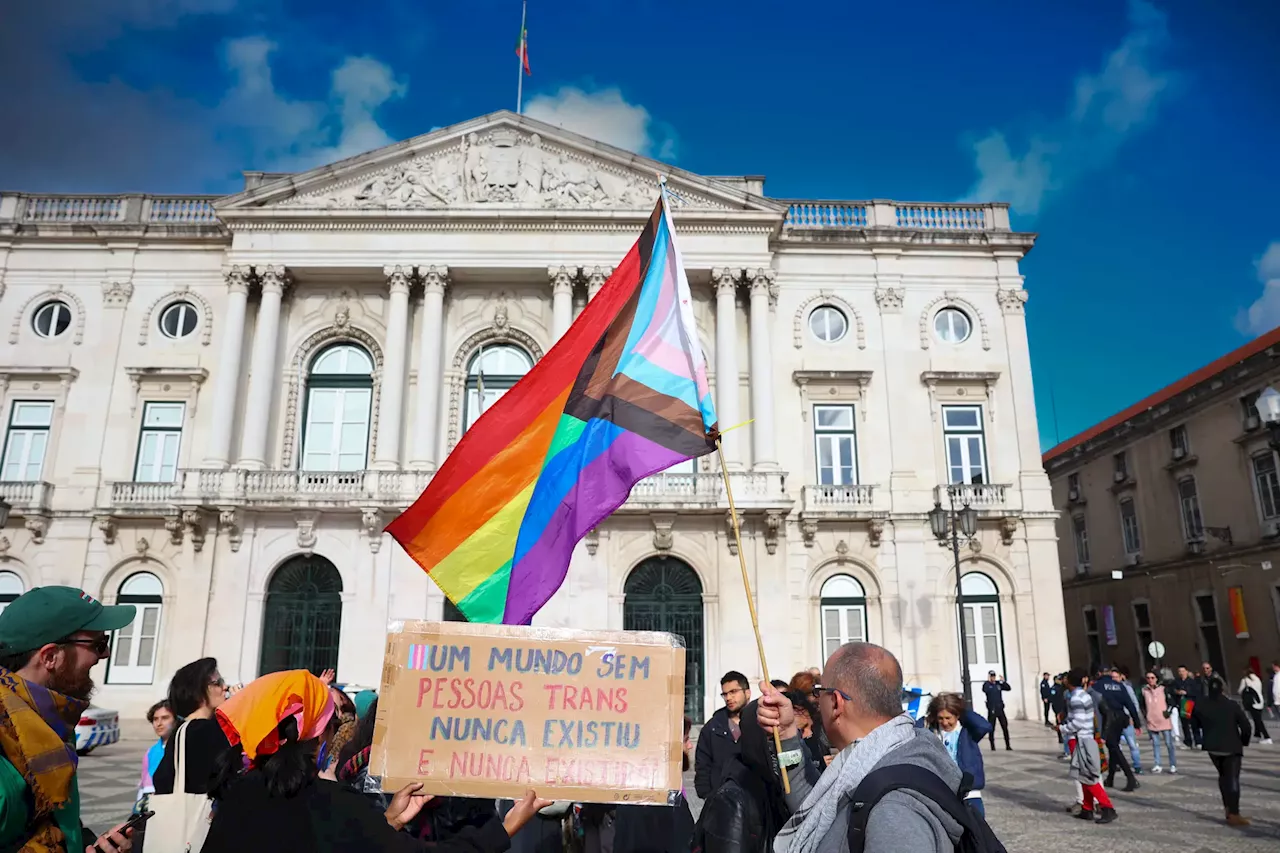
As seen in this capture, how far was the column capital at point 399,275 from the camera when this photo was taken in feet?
80.2

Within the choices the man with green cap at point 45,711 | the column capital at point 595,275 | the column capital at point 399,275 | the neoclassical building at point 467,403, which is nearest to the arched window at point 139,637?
the neoclassical building at point 467,403

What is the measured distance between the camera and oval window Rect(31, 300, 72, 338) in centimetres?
2511

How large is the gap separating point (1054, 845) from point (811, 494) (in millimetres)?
14603

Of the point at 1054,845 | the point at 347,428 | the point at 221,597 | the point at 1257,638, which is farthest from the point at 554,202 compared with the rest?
the point at 1257,638

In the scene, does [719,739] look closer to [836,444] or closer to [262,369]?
[836,444]

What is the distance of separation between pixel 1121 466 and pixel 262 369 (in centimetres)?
3396

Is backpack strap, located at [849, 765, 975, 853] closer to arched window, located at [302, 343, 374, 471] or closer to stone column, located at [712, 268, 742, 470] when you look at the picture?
stone column, located at [712, 268, 742, 470]

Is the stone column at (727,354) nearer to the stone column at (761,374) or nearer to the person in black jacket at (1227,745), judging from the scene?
the stone column at (761,374)

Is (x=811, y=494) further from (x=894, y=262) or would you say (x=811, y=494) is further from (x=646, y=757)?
(x=646, y=757)

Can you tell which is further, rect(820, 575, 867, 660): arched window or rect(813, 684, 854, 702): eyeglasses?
rect(820, 575, 867, 660): arched window

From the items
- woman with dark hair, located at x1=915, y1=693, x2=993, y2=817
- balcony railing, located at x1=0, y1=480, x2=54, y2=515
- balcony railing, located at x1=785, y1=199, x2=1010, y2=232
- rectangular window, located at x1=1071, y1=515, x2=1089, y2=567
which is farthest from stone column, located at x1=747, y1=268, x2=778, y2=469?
rectangular window, located at x1=1071, y1=515, x2=1089, y2=567

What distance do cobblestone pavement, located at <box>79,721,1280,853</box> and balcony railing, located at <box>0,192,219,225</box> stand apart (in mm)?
15649

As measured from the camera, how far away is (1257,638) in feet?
93.6

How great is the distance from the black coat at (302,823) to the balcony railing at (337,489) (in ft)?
64.1
